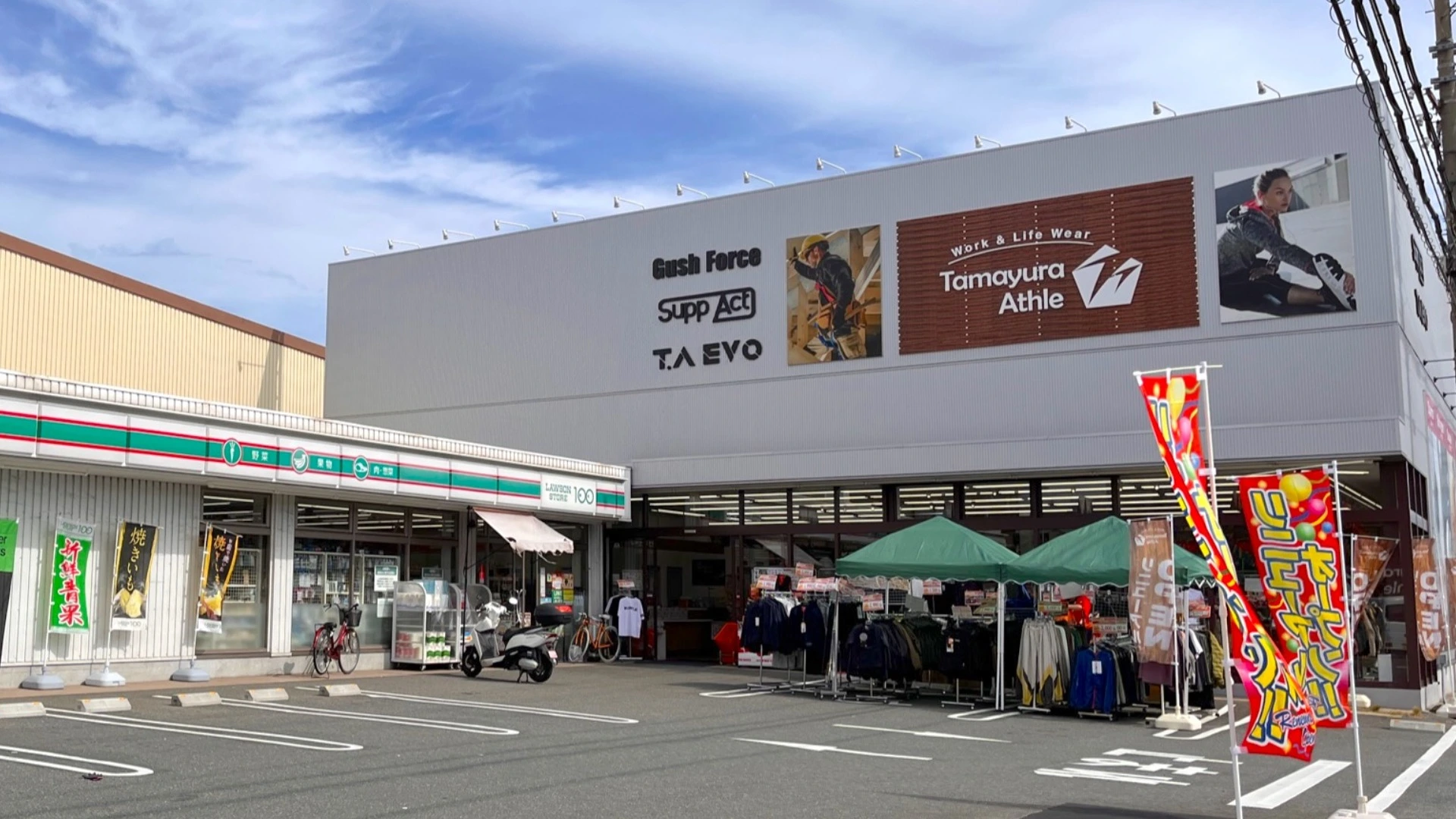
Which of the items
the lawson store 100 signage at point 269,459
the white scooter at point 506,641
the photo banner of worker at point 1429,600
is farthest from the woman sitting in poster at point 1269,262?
the white scooter at point 506,641

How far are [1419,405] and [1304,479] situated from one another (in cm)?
1548

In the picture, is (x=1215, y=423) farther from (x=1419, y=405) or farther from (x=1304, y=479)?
(x=1304, y=479)

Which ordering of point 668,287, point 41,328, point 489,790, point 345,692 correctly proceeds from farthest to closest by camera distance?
point 668,287 < point 41,328 < point 345,692 < point 489,790

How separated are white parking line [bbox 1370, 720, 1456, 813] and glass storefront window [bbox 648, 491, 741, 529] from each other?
41.6 feet

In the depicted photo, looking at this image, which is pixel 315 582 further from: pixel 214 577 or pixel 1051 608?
pixel 1051 608

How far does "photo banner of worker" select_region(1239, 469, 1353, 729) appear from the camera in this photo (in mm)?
8125

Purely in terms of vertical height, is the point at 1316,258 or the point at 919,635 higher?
the point at 1316,258

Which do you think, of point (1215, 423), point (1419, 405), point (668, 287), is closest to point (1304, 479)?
point (1215, 423)

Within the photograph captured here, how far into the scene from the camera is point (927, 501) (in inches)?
897

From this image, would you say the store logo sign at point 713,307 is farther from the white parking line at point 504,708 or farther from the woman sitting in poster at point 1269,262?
the white parking line at point 504,708

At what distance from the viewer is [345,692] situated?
15617 mm

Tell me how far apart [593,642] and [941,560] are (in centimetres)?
891

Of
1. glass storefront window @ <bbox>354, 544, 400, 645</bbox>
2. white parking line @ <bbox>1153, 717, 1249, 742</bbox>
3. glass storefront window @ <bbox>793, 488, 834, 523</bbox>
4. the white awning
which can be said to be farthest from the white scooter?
white parking line @ <bbox>1153, 717, 1249, 742</bbox>

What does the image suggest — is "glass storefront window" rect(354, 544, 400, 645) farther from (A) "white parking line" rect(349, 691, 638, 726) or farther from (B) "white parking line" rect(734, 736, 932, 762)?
(B) "white parking line" rect(734, 736, 932, 762)
